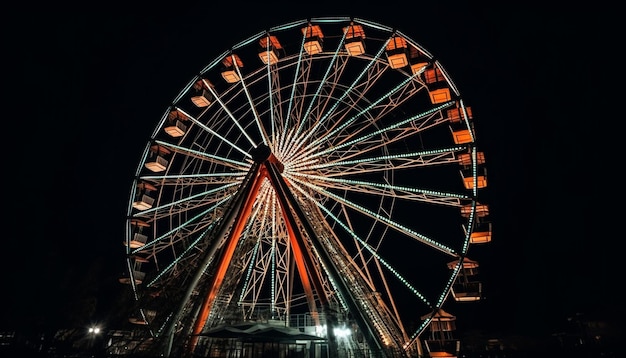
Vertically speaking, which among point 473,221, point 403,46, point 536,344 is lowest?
point 536,344

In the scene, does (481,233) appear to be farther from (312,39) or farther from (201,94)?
(201,94)

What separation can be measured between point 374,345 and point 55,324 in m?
16.3

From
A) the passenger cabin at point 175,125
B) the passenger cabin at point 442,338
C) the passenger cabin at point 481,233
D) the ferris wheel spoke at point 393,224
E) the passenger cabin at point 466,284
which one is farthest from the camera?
the passenger cabin at point 175,125

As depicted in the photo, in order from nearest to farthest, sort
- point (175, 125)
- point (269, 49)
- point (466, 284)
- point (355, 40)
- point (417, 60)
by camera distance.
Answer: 1. point (466, 284)
2. point (417, 60)
3. point (355, 40)
4. point (269, 49)
5. point (175, 125)

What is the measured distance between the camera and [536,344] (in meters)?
36.1

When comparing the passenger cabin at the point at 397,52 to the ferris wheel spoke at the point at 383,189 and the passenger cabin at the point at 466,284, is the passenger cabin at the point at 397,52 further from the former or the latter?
the passenger cabin at the point at 466,284

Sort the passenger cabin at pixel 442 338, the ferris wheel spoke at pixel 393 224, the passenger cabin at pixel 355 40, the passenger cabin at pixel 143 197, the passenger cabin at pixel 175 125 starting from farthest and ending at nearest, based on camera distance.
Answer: the passenger cabin at pixel 175 125 → the passenger cabin at pixel 143 197 → the passenger cabin at pixel 355 40 → the ferris wheel spoke at pixel 393 224 → the passenger cabin at pixel 442 338

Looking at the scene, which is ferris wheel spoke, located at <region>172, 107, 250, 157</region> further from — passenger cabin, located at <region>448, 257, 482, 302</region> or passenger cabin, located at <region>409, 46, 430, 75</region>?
passenger cabin, located at <region>448, 257, 482, 302</region>

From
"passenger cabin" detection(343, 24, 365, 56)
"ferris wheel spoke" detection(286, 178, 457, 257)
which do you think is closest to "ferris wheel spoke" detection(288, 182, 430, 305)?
"ferris wheel spoke" detection(286, 178, 457, 257)

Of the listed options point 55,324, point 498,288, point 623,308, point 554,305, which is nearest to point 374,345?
point 55,324

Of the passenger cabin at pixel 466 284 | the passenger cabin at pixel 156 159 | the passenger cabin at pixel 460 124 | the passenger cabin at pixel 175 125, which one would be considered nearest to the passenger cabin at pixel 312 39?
the passenger cabin at pixel 460 124

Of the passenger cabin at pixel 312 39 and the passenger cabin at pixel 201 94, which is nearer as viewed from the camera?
the passenger cabin at pixel 312 39

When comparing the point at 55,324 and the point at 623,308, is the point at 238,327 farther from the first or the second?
the point at 623,308

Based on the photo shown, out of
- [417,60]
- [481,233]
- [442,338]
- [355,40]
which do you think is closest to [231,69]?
[355,40]
